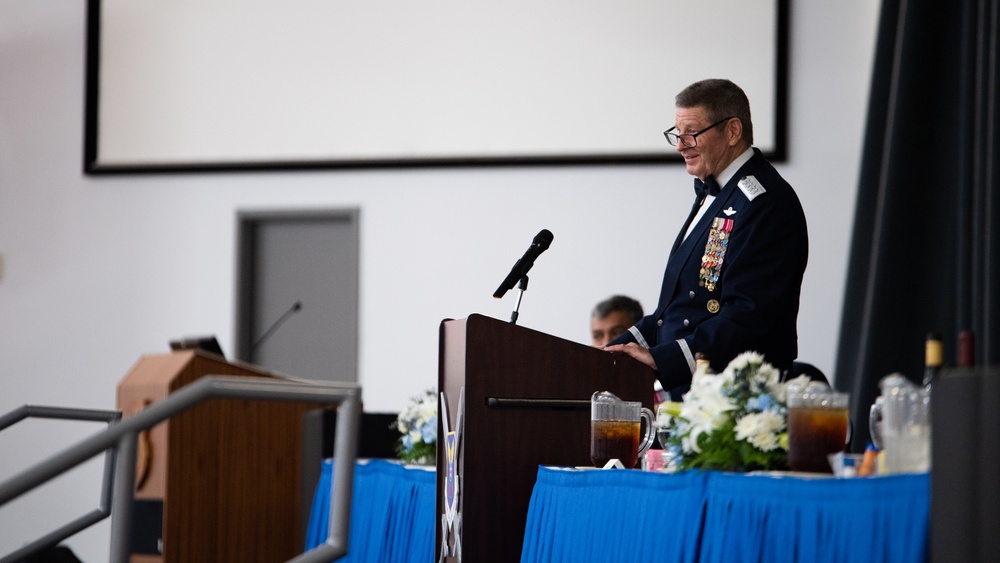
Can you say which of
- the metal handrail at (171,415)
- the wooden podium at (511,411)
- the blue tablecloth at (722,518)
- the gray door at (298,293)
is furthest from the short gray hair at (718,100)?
the gray door at (298,293)

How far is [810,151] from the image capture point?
232 inches

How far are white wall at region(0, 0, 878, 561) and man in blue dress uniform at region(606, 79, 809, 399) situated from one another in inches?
113

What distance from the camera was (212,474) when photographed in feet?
13.1

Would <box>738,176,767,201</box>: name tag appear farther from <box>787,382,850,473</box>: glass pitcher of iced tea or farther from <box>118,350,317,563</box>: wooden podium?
<box>118,350,317,563</box>: wooden podium

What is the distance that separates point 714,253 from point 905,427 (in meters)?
1.10

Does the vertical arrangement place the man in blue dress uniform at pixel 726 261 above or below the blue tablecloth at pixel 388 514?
above

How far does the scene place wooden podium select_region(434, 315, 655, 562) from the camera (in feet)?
8.56

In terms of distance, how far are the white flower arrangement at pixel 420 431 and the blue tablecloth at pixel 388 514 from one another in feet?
0.22

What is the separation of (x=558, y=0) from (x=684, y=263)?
348 cm

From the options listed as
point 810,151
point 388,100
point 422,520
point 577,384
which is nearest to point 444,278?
point 388,100

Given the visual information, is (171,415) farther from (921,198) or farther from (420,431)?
(921,198)

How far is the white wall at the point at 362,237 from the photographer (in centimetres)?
592

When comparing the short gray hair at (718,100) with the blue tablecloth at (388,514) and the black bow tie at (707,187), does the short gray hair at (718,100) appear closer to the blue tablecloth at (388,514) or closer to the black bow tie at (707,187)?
the black bow tie at (707,187)

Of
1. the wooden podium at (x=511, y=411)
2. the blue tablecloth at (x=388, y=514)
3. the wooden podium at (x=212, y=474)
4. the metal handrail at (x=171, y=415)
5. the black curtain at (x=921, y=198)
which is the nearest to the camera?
the metal handrail at (x=171, y=415)
